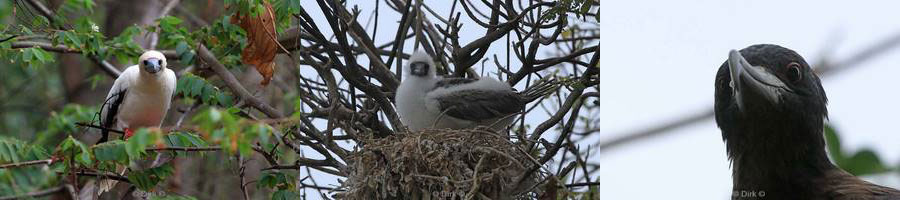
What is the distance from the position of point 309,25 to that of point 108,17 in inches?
66.1

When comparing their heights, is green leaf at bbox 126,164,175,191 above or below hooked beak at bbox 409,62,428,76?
below

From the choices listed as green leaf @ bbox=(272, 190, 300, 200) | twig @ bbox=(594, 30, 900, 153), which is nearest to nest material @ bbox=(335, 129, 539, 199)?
twig @ bbox=(594, 30, 900, 153)

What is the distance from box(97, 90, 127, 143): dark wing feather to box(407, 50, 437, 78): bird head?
1213 mm

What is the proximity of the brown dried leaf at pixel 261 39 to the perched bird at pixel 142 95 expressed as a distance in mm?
201

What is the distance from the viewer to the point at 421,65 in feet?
5.30

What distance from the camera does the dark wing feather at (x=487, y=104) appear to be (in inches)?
60.9

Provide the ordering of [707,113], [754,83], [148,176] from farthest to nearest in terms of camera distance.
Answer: [148,176]
[707,113]
[754,83]

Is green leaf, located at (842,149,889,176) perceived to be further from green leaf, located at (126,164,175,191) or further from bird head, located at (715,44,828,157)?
green leaf, located at (126,164,175,191)

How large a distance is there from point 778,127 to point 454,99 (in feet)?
1.54

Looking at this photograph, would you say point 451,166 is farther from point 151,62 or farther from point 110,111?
point 110,111

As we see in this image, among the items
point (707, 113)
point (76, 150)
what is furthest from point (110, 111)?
point (707, 113)

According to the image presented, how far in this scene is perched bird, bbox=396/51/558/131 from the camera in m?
1.55

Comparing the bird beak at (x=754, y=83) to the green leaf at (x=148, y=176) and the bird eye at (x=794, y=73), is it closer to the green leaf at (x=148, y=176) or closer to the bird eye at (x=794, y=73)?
the bird eye at (x=794, y=73)

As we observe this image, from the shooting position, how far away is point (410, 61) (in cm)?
163
